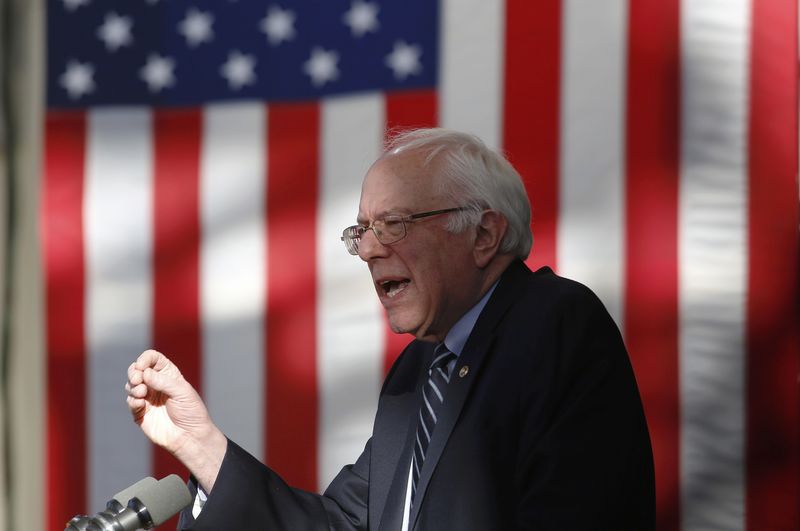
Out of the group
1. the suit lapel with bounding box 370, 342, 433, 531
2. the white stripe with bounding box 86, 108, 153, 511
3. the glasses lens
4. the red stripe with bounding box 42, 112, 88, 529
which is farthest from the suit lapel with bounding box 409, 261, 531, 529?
the red stripe with bounding box 42, 112, 88, 529

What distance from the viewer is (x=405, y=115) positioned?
2.79 meters

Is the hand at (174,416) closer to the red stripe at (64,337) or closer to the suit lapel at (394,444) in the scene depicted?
the suit lapel at (394,444)

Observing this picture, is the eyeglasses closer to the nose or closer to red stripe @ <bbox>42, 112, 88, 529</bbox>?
the nose

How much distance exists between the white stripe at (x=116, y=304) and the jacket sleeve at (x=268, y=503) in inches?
43.5

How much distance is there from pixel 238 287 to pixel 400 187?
114 cm

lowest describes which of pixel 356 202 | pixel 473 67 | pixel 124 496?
pixel 124 496

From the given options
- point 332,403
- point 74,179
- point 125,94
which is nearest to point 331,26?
point 125,94

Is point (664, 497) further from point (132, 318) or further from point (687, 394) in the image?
point (132, 318)

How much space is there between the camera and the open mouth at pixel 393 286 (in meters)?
1.80

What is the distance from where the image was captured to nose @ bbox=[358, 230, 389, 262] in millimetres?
1786

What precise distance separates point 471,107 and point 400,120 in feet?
0.57

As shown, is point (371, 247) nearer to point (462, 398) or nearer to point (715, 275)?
point (462, 398)

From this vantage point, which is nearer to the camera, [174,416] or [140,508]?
[140,508]

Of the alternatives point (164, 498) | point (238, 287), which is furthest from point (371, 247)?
point (238, 287)
